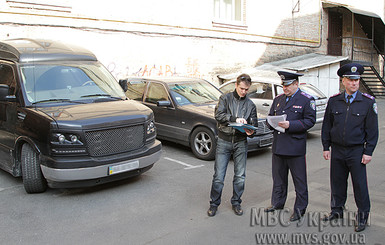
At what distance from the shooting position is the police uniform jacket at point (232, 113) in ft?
15.3

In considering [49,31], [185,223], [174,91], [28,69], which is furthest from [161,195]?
[49,31]

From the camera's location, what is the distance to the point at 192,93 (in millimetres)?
8664

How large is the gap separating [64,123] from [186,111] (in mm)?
3356

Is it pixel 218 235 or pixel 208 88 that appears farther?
pixel 208 88

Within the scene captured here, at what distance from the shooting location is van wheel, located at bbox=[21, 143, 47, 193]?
5.36m

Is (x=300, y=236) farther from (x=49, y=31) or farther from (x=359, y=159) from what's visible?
(x=49, y=31)

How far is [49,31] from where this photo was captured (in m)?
10.6

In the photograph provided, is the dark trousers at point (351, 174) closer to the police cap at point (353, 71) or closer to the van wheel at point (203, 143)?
the police cap at point (353, 71)

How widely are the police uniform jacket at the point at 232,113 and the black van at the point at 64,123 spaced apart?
4.91ft

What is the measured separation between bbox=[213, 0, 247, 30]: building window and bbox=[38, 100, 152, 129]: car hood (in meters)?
9.57

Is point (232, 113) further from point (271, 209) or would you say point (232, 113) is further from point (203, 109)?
point (203, 109)

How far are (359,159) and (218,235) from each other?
5.81 feet

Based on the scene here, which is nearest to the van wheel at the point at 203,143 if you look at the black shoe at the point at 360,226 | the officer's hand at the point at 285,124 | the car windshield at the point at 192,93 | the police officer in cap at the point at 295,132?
the car windshield at the point at 192,93

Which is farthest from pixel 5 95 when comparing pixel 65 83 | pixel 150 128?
pixel 150 128
